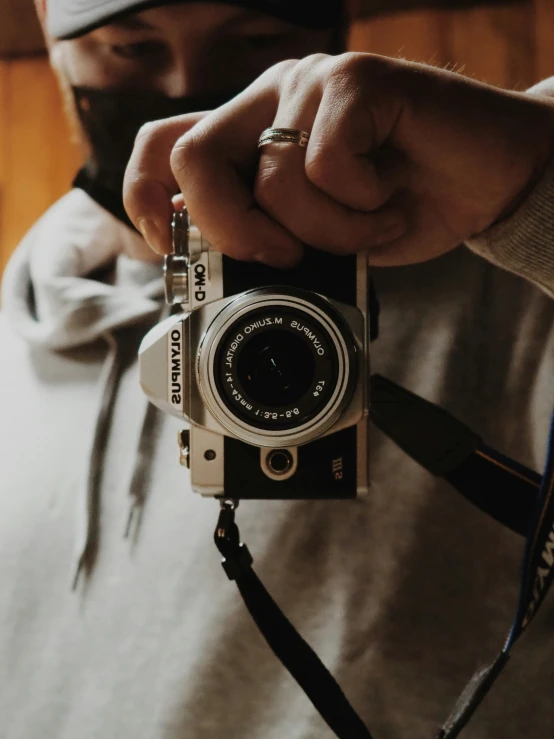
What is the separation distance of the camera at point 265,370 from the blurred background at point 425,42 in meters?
0.80

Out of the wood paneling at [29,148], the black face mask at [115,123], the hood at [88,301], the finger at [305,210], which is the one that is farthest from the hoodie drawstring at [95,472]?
the wood paneling at [29,148]

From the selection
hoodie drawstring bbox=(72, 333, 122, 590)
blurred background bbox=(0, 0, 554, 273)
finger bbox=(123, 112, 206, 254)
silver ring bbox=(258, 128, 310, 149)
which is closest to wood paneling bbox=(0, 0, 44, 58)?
blurred background bbox=(0, 0, 554, 273)

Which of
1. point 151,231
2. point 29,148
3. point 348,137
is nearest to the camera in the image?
point 348,137

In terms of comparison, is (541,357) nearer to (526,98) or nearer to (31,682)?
(526,98)

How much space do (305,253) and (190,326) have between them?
98mm

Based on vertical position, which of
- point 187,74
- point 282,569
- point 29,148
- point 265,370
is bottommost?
point 282,569

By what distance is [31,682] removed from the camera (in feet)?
2.34

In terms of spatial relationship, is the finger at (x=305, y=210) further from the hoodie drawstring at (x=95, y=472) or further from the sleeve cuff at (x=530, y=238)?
the hoodie drawstring at (x=95, y=472)

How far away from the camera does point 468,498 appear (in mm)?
626

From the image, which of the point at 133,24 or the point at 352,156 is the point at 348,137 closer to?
the point at 352,156

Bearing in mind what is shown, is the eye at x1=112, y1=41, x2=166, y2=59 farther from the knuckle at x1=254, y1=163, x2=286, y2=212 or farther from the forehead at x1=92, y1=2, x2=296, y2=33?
the knuckle at x1=254, y1=163, x2=286, y2=212

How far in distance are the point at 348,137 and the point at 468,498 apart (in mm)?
351

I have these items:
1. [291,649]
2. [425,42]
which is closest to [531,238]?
[291,649]

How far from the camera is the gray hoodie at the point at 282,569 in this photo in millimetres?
646
